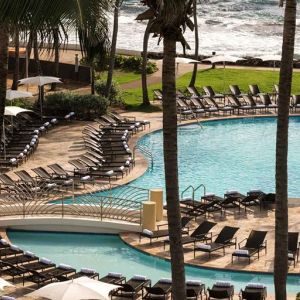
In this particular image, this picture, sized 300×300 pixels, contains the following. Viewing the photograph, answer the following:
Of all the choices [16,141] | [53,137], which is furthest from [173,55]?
[53,137]

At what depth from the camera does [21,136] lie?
34.5m

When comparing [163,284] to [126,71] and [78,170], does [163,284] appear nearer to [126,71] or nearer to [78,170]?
[78,170]

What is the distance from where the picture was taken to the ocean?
3300 inches

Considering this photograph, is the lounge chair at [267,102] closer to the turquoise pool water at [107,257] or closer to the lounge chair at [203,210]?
the lounge chair at [203,210]

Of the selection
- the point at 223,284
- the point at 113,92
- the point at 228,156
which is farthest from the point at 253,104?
the point at 223,284

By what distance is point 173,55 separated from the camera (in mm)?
14359

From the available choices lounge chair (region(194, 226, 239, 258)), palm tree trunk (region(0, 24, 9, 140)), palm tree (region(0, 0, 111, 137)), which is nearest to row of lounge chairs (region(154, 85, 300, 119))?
lounge chair (region(194, 226, 239, 258))

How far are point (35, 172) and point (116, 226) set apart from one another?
16.8 ft

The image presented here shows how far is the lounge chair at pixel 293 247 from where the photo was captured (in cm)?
2225

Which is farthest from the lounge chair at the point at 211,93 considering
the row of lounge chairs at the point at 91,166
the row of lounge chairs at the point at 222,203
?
the row of lounge chairs at the point at 222,203

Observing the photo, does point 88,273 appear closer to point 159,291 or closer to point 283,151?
point 159,291

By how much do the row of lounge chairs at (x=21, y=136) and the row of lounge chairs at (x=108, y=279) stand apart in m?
8.62

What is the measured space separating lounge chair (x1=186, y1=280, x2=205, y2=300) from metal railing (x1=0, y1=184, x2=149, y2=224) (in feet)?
17.2

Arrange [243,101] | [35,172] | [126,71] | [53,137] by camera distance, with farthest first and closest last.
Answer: [126,71] → [243,101] → [53,137] → [35,172]
